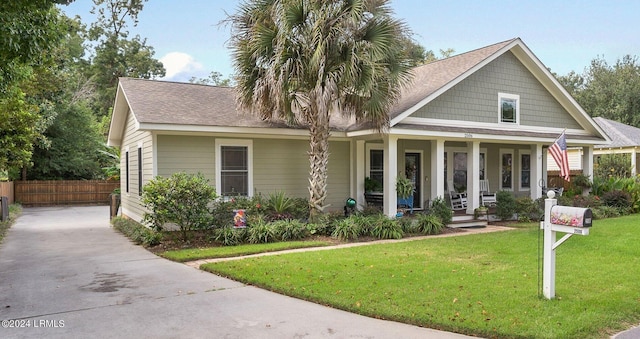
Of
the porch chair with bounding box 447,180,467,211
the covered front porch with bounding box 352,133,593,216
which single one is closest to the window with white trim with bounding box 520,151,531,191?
the covered front porch with bounding box 352,133,593,216

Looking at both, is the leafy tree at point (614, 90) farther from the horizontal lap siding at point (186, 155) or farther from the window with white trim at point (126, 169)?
the window with white trim at point (126, 169)

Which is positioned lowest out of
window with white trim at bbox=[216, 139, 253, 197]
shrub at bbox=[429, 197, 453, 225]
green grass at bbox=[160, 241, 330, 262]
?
green grass at bbox=[160, 241, 330, 262]

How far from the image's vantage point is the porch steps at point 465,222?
44.6 feet

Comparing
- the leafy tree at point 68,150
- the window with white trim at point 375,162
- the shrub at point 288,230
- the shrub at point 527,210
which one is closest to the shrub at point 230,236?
the shrub at point 288,230

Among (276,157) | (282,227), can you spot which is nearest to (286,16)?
(276,157)

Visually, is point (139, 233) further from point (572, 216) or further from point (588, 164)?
point (588, 164)

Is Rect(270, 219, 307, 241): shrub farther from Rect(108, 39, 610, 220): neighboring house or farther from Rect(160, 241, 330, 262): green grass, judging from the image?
Rect(108, 39, 610, 220): neighboring house

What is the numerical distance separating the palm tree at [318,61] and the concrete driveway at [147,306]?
4769 mm

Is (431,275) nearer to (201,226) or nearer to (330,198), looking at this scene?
(201,226)

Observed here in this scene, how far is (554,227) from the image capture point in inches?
225

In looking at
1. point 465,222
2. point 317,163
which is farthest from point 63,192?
point 465,222

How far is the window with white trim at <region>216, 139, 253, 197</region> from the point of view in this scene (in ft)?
41.3

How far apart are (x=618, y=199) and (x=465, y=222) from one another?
6896 mm

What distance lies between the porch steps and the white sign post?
7745 mm
